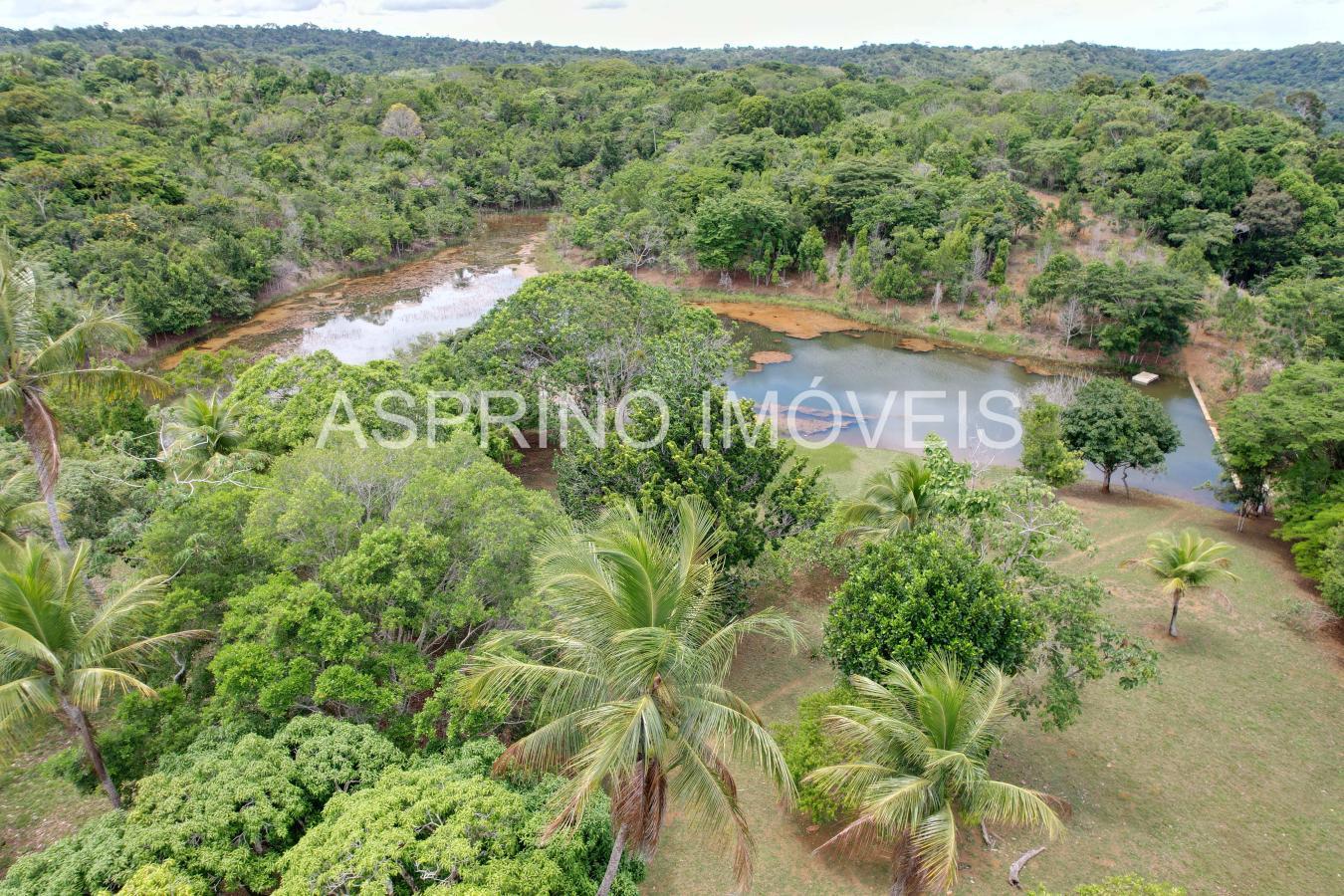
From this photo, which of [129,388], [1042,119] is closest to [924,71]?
[1042,119]

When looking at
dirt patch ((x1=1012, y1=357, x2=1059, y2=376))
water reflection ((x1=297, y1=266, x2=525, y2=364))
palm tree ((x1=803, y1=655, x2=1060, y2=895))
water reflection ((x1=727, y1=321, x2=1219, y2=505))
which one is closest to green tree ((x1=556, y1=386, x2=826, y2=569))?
palm tree ((x1=803, y1=655, x2=1060, y2=895))

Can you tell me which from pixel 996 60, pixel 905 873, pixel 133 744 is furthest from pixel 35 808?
pixel 996 60

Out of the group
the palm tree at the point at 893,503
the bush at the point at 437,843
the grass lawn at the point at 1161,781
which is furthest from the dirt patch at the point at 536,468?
the bush at the point at 437,843

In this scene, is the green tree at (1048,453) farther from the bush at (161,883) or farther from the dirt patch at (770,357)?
the bush at (161,883)

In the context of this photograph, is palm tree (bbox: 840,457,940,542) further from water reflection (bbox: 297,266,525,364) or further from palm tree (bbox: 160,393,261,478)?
water reflection (bbox: 297,266,525,364)

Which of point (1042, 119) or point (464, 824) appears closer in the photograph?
point (464, 824)

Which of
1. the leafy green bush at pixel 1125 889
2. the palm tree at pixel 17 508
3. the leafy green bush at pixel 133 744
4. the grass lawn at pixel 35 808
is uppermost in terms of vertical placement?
the palm tree at pixel 17 508

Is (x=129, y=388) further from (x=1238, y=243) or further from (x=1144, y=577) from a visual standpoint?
(x=1238, y=243)
